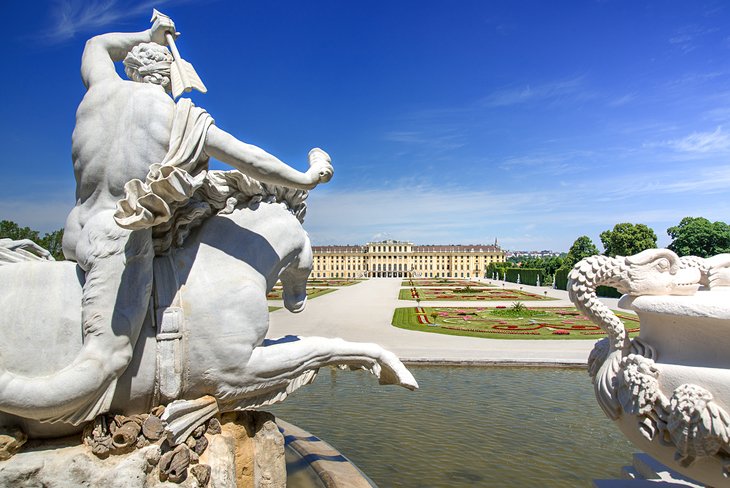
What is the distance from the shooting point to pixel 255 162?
283 centimetres

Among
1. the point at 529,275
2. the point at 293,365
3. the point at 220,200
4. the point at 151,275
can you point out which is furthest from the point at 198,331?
the point at 529,275

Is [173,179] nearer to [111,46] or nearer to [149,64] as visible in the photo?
[149,64]

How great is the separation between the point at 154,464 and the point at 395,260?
11048cm

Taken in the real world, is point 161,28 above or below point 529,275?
above

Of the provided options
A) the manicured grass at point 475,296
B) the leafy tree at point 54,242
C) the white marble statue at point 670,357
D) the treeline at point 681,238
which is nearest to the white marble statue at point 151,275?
the white marble statue at point 670,357

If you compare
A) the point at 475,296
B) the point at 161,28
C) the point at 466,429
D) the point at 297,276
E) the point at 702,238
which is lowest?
the point at 466,429

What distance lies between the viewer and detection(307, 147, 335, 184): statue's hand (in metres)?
3.02

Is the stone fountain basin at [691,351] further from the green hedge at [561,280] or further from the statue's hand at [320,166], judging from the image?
the green hedge at [561,280]

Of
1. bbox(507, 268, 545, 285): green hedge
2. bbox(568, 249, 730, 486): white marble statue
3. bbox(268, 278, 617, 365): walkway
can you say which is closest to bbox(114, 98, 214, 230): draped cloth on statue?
bbox(568, 249, 730, 486): white marble statue

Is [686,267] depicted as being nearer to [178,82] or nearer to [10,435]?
[178,82]

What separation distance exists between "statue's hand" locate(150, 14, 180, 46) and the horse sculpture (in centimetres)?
101

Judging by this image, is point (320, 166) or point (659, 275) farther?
point (320, 166)

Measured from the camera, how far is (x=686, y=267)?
298 cm

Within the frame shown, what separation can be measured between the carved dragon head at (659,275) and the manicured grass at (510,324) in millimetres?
10460
